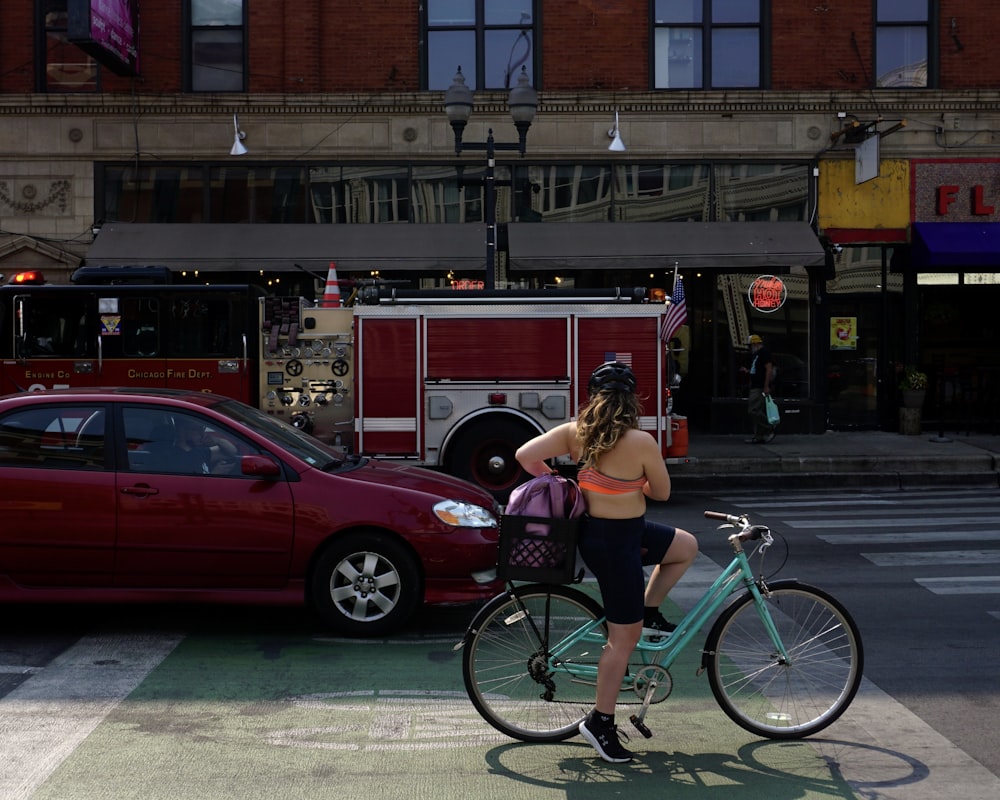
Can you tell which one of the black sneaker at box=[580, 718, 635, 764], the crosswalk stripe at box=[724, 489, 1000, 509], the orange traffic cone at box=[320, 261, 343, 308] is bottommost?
the crosswalk stripe at box=[724, 489, 1000, 509]

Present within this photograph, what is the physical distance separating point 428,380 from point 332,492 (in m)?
6.20

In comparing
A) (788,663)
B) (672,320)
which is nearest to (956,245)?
(672,320)

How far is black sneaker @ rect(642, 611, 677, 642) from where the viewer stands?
511 centimetres

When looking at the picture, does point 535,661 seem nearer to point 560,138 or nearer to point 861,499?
point 861,499

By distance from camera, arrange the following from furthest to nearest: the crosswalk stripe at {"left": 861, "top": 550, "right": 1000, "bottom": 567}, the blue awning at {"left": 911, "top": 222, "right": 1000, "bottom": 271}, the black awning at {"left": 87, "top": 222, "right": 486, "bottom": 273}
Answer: the blue awning at {"left": 911, "top": 222, "right": 1000, "bottom": 271}, the black awning at {"left": 87, "top": 222, "right": 486, "bottom": 273}, the crosswalk stripe at {"left": 861, "top": 550, "right": 1000, "bottom": 567}

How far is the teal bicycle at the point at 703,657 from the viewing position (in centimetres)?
507

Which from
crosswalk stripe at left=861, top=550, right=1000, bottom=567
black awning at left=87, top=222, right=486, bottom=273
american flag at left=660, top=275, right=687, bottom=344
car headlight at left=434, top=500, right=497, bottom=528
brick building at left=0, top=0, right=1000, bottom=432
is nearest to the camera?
car headlight at left=434, top=500, right=497, bottom=528

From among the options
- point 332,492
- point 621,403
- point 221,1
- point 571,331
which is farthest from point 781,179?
point 621,403

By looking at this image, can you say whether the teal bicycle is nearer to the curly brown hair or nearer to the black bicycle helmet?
the curly brown hair

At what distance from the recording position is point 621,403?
15.9 feet

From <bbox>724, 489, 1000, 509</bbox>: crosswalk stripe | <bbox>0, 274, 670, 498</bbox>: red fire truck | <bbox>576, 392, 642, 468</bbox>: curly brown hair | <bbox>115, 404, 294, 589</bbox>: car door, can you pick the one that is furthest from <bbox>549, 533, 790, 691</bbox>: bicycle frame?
<bbox>724, 489, 1000, 509</bbox>: crosswalk stripe

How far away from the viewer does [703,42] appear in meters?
20.0

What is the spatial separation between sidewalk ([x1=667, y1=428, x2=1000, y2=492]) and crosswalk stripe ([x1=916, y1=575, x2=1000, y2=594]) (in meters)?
6.07

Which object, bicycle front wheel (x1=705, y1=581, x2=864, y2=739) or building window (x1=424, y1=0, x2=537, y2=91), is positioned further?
building window (x1=424, y1=0, x2=537, y2=91)
